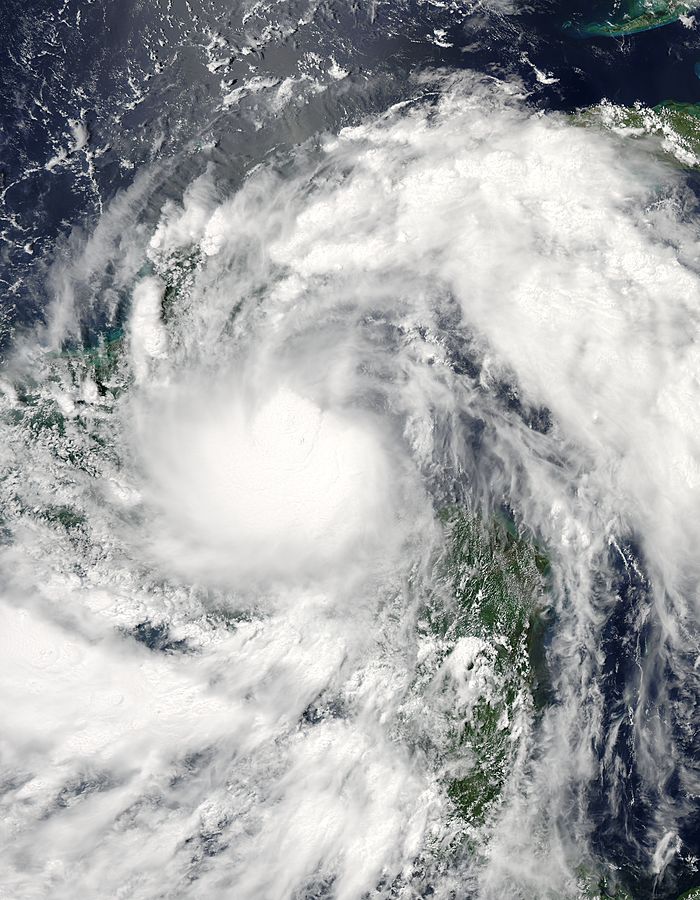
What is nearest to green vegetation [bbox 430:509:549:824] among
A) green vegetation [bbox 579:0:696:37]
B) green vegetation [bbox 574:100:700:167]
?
green vegetation [bbox 574:100:700:167]

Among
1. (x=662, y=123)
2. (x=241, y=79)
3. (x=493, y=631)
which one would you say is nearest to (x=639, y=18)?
(x=662, y=123)

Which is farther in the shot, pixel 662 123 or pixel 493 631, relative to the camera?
pixel 662 123

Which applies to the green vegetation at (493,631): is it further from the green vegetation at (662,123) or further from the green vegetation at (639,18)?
the green vegetation at (639,18)

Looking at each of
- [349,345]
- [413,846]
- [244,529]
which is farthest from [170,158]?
[413,846]

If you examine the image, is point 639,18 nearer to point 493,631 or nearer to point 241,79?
point 241,79

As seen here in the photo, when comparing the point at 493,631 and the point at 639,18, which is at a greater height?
the point at 639,18

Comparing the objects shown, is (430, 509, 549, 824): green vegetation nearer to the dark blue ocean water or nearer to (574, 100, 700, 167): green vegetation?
the dark blue ocean water

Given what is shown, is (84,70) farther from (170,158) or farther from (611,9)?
(611,9)

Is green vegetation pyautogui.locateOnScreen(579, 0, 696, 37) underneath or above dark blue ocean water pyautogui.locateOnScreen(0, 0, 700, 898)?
above

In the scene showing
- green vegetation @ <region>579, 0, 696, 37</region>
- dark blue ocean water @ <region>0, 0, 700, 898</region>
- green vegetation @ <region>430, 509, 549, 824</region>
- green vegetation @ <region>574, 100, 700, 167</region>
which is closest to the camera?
green vegetation @ <region>430, 509, 549, 824</region>
